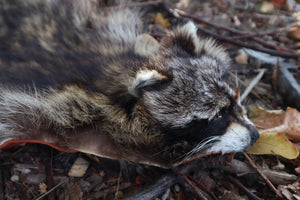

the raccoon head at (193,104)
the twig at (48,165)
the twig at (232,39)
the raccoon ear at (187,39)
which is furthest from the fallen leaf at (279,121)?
the twig at (48,165)

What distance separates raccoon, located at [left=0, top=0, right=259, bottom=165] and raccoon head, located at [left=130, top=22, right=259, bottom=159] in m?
0.01

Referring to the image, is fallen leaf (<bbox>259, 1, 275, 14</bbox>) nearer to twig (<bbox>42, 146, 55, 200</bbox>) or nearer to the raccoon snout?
the raccoon snout

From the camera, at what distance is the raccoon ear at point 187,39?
3.28 metres

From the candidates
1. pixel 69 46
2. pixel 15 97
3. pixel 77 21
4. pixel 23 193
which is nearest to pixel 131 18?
pixel 77 21

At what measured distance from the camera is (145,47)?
130 inches

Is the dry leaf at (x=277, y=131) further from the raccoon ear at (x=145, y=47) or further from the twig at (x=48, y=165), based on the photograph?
the twig at (x=48, y=165)

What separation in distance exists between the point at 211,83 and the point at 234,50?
1.90m

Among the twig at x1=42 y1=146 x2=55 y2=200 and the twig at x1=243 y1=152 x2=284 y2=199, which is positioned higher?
the twig at x1=42 y1=146 x2=55 y2=200

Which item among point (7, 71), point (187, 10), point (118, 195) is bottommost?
point (118, 195)

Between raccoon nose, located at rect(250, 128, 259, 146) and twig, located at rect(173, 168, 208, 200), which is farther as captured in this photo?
raccoon nose, located at rect(250, 128, 259, 146)

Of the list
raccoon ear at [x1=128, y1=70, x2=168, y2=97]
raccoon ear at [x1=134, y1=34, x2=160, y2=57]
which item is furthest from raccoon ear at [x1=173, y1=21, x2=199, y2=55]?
raccoon ear at [x1=128, y1=70, x2=168, y2=97]

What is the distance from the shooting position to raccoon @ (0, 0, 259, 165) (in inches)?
113

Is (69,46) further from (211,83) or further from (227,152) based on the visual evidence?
(227,152)

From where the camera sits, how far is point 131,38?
11.4 feet
